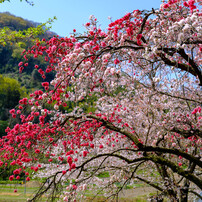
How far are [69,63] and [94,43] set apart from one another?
0.81 meters

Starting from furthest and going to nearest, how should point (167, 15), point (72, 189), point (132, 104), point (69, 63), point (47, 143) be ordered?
1. point (132, 104)
2. point (47, 143)
3. point (72, 189)
4. point (167, 15)
5. point (69, 63)

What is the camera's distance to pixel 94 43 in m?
3.61

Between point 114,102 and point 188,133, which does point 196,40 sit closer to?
point 188,133

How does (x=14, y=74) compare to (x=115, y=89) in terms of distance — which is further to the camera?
(x=14, y=74)

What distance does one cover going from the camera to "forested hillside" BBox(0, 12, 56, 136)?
1280 cm

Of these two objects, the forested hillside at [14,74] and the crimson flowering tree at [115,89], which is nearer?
the crimson flowering tree at [115,89]

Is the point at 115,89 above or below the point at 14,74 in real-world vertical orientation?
below

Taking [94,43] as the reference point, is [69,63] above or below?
below

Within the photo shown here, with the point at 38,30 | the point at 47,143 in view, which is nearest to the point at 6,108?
the point at 38,30

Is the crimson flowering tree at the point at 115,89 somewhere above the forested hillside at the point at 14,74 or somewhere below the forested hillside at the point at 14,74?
below

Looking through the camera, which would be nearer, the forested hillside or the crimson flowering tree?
the crimson flowering tree

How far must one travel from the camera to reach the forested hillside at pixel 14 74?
12797mm

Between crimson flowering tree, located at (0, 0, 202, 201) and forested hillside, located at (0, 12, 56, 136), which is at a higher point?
forested hillside, located at (0, 12, 56, 136)

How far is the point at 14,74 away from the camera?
65188 mm
